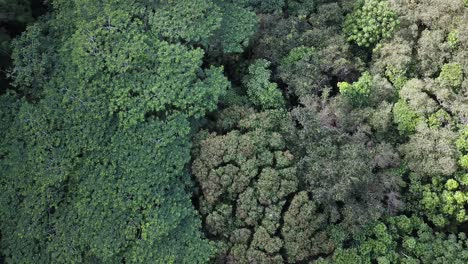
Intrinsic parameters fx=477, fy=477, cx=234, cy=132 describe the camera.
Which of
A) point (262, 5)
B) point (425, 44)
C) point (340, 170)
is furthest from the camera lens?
point (262, 5)

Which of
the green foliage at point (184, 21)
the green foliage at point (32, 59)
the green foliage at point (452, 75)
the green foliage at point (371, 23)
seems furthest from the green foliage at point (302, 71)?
the green foliage at point (32, 59)

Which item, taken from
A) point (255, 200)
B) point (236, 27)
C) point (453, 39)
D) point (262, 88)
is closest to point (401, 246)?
point (255, 200)

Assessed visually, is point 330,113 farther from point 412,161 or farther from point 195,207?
point 195,207

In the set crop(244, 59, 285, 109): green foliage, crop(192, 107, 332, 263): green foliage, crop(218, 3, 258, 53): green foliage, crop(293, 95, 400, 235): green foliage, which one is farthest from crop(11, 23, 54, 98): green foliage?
crop(293, 95, 400, 235): green foliage

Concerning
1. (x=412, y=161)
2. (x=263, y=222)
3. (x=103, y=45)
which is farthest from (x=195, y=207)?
(x=412, y=161)

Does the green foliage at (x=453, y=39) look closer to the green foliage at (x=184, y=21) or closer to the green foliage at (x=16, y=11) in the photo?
the green foliage at (x=184, y=21)

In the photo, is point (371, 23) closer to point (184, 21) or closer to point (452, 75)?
point (452, 75)
